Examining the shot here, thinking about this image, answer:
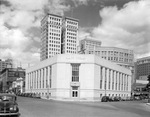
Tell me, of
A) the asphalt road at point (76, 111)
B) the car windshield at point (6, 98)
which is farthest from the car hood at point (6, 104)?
the asphalt road at point (76, 111)

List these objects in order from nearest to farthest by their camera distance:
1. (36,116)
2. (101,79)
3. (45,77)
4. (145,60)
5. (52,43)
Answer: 1. (36,116)
2. (101,79)
3. (45,77)
4. (52,43)
5. (145,60)

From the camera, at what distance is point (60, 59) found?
2422 inches

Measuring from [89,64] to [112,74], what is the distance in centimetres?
1681

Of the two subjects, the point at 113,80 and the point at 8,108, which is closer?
the point at 8,108

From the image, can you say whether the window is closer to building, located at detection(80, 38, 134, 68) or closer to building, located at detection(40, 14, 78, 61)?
building, located at detection(80, 38, 134, 68)

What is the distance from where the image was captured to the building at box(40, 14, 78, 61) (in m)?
166

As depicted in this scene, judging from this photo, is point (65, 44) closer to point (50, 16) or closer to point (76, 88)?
point (50, 16)

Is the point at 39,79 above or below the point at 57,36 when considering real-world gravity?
below

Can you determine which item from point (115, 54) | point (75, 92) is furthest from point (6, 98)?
point (115, 54)

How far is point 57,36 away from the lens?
171000mm

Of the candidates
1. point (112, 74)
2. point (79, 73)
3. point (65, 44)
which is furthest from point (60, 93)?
point (65, 44)

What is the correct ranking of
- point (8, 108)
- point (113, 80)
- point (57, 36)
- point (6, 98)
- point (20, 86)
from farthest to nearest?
point (57, 36) < point (20, 86) < point (113, 80) < point (6, 98) < point (8, 108)

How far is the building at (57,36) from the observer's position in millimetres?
166500

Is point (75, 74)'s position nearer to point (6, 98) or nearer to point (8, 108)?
point (6, 98)
